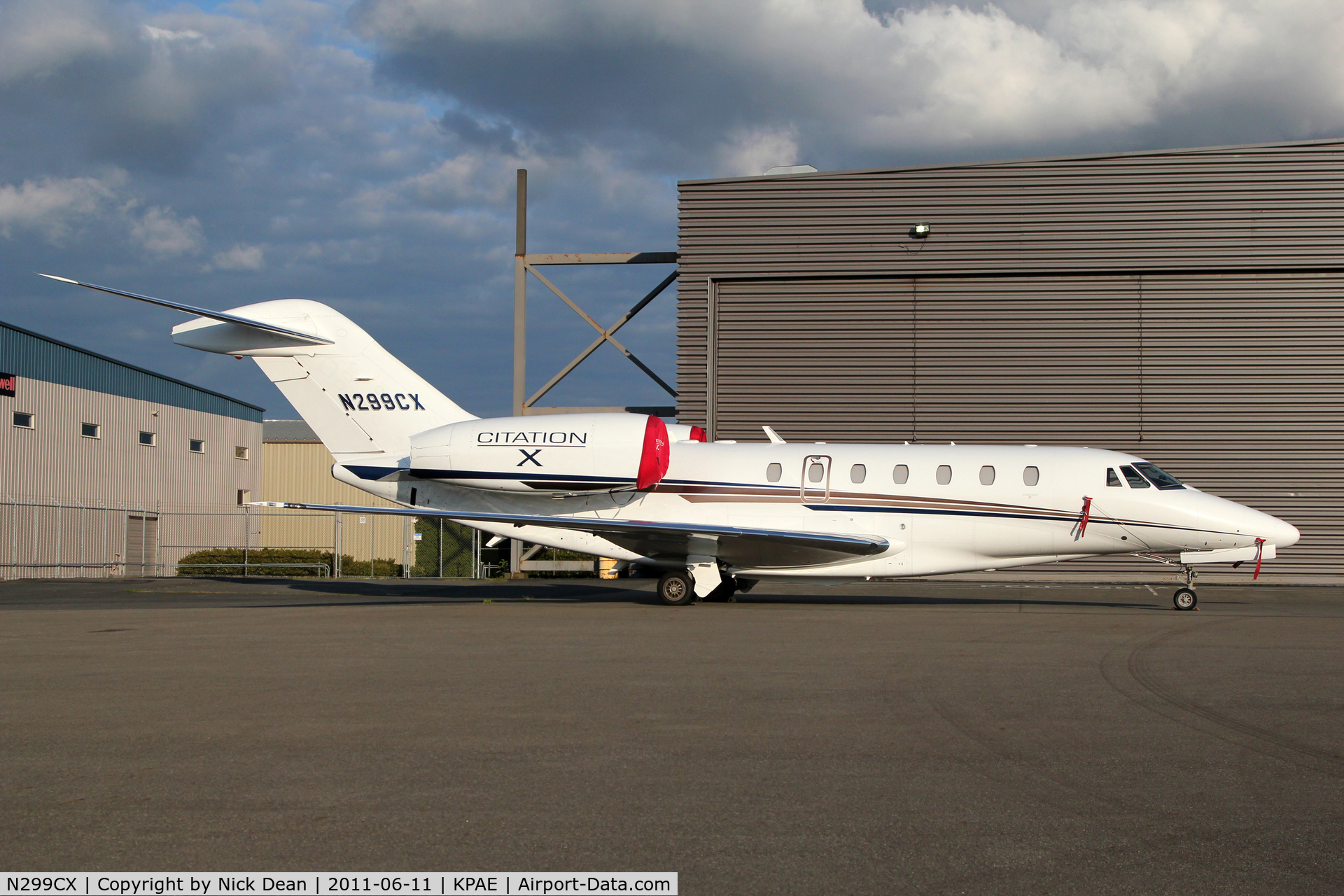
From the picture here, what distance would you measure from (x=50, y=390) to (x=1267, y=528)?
33.0m

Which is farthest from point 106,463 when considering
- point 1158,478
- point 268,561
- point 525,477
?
point 1158,478

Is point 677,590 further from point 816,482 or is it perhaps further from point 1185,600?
point 1185,600

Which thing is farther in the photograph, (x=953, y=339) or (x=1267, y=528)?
(x=953, y=339)

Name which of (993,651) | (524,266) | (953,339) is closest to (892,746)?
(993,651)

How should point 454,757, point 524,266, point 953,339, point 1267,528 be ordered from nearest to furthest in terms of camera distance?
point 454,757
point 1267,528
point 953,339
point 524,266

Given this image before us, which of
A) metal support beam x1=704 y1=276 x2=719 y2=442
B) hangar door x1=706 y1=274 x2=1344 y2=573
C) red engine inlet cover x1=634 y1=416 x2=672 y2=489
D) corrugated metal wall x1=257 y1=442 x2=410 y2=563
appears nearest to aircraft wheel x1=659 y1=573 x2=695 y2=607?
red engine inlet cover x1=634 y1=416 x2=672 y2=489

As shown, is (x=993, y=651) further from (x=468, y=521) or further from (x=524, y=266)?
(x=524, y=266)

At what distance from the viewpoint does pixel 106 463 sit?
34781 mm

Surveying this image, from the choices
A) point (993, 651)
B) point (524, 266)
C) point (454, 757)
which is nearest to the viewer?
point (454, 757)

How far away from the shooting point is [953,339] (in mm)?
26922

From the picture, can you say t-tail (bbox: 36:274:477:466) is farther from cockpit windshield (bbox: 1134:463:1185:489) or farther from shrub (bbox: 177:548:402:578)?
shrub (bbox: 177:548:402:578)

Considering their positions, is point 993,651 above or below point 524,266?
below

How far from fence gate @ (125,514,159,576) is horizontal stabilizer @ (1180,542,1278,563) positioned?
3186 centimetres

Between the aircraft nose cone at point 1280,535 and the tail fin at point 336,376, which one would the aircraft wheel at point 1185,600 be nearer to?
the aircraft nose cone at point 1280,535
